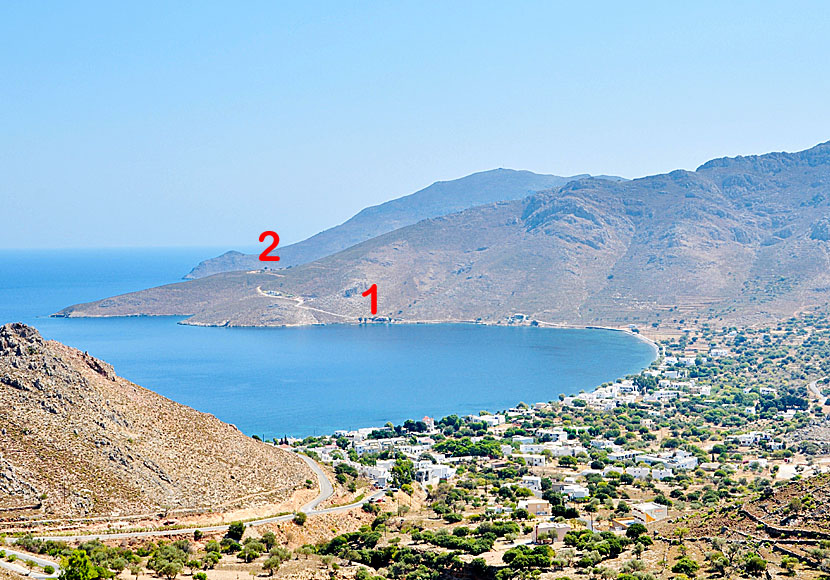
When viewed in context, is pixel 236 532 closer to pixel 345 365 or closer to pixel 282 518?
pixel 282 518

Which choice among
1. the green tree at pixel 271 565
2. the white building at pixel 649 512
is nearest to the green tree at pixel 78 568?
the green tree at pixel 271 565

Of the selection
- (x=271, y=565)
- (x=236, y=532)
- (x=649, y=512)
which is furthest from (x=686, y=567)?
(x=236, y=532)

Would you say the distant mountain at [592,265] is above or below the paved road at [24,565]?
above

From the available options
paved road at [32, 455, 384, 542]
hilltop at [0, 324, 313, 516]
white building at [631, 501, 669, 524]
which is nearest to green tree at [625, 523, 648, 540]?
white building at [631, 501, 669, 524]

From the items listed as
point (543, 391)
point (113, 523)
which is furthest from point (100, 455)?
point (543, 391)

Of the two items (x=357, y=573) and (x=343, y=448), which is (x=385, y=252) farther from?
(x=357, y=573)

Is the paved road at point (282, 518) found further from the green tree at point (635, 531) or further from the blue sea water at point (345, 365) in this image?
the blue sea water at point (345, 365)
